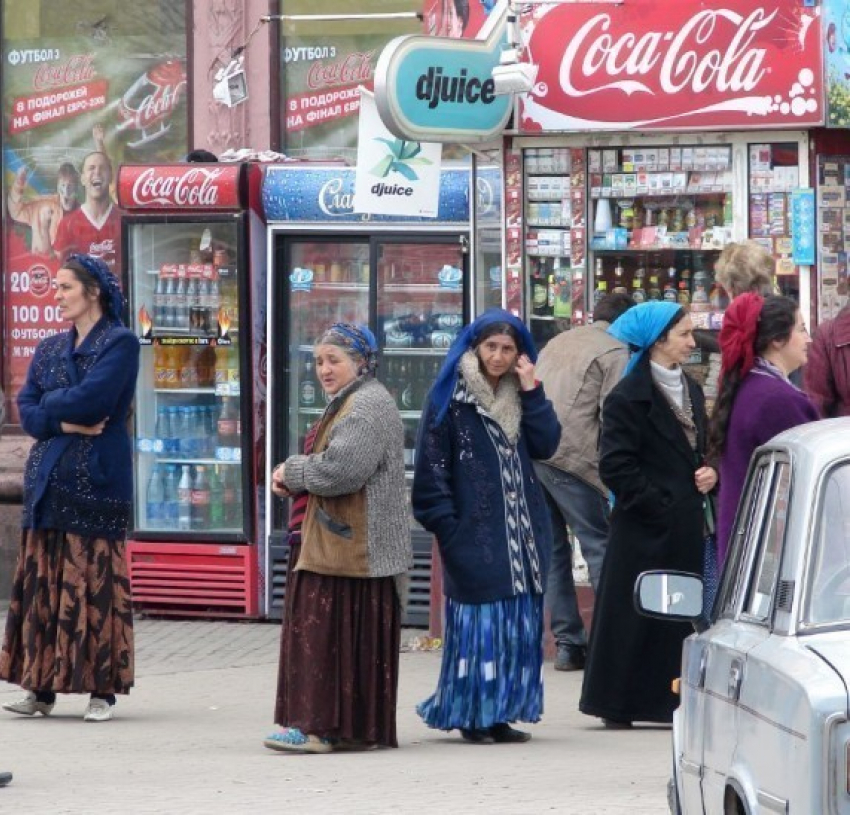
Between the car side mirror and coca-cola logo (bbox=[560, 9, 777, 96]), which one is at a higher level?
coca-cola logo (bbox=[560, 9, 777, 96])

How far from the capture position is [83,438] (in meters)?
9.16

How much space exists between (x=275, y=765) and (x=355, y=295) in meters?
4.70

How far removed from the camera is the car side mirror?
5379mm

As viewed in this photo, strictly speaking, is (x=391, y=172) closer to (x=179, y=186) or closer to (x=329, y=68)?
(x=179, y=186)

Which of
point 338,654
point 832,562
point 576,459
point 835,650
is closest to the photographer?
point 835,650

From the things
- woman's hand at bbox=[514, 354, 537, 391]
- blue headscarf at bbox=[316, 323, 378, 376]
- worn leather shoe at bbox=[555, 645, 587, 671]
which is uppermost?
blue headscarf at bbox=[316, 323, 378, 376]

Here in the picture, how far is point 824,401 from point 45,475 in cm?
329

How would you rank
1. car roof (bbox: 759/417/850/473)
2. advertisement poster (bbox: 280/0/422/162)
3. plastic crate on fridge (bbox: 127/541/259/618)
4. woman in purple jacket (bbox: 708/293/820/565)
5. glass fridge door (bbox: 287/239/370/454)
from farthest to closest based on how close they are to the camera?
advertisement poster (bbox: 280/0/422/162) < plastic crate on fridge (bbox: 127/541/259/618) < glass fridge door (bbox: 287/239/370/454) < woman in purple jacket (bbox: 708/293/820/565) < car roof (bbox: 759/417/850/473)

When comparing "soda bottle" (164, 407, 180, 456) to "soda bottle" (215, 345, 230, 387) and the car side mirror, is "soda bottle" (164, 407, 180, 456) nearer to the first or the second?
"soda bottle" (215, 345, 230, 387)

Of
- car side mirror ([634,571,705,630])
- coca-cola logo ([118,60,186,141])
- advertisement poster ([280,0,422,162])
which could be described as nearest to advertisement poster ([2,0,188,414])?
coca-cola logo ([118,60,186,141])

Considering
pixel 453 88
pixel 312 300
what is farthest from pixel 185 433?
pixel 453 88

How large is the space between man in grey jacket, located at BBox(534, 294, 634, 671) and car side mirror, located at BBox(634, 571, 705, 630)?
4561 millimetres

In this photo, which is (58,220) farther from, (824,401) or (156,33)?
(824,401)

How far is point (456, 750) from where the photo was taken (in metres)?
8.49
